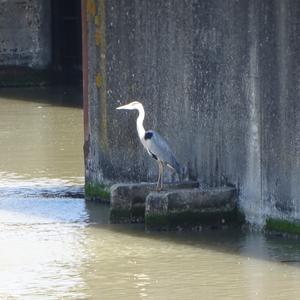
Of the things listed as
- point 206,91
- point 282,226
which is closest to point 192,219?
point 282,226

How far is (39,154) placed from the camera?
1619 centimetres

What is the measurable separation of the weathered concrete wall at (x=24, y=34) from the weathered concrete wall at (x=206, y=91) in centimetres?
1142

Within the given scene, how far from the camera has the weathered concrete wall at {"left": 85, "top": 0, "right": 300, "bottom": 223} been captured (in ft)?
37.2

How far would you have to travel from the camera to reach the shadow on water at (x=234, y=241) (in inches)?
434

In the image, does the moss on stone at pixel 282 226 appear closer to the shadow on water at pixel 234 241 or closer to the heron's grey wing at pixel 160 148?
the shadow on water at pixel 234 241

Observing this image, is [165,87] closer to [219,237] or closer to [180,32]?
[180,32]

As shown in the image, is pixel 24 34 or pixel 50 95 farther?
pixel 24 34

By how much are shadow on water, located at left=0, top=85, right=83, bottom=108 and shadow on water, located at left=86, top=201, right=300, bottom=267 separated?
30.3ft

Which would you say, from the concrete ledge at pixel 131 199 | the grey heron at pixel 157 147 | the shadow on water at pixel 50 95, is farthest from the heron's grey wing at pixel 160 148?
the shadow on water at pixel 50 95

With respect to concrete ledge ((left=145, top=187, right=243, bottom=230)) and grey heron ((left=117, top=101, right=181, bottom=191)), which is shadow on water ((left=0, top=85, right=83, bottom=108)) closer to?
grey heron ((left=117, top=101, right=181, bottom=191))

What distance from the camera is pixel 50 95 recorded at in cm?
2291

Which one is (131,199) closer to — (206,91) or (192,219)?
(192,219)

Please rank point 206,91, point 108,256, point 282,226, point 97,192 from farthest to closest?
point 97,192, point 206,91, point 282,226, point 108,256

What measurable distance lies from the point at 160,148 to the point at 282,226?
1360mm
